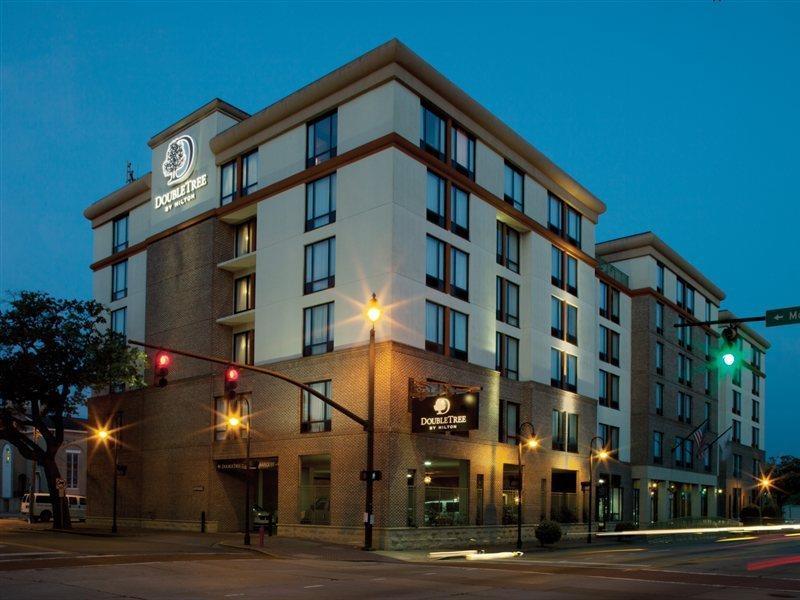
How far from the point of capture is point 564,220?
187ft

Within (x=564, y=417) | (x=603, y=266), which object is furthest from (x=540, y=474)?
(x=603, y=266)

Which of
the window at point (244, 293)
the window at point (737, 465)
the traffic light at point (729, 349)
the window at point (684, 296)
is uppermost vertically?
→ the window at point (684, 296)

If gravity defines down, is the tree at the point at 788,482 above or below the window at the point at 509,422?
below

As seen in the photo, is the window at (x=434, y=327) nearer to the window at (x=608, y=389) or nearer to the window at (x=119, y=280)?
the window at (x=119, y=280)

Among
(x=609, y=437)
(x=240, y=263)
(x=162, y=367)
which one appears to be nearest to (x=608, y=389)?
(x=609, y=437)

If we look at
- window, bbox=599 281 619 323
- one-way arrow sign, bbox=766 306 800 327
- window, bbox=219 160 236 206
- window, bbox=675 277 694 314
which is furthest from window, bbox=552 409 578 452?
one-way arrow sign, bbox=766 306 800 327

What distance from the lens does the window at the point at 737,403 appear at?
93.9 meters

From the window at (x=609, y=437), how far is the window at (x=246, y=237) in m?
29.7

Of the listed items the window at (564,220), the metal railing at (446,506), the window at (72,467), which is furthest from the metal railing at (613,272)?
the window at (72,467)

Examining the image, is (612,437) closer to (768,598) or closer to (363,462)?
(363,462)

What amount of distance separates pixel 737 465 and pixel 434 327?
6378cm

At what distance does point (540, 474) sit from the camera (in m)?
51.4

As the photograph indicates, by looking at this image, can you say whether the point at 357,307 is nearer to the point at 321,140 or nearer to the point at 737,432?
the point at 321,140

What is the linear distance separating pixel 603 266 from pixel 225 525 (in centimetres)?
3443
